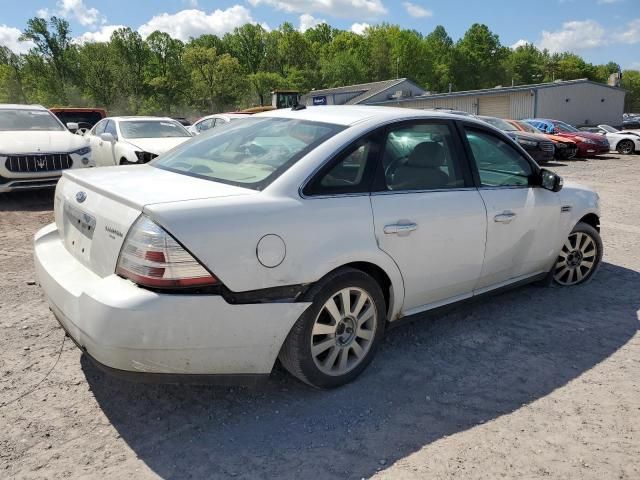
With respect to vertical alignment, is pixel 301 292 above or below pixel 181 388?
above

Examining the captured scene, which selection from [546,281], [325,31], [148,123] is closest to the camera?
[546,281]

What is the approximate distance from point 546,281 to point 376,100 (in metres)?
51.2

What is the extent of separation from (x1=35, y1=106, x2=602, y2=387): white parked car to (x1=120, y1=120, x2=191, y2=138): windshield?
6.89 metres

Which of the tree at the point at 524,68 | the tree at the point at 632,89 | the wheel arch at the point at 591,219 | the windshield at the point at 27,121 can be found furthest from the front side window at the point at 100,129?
the tree at the point at 632,89

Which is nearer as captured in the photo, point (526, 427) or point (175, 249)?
point (175, 249)

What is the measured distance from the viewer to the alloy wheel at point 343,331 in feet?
9.77

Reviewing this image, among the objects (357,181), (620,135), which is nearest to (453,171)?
(357,181)

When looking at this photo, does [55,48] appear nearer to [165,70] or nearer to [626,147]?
[165,70]

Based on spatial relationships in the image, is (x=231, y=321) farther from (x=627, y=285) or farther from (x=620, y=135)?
(x=620, y=135)

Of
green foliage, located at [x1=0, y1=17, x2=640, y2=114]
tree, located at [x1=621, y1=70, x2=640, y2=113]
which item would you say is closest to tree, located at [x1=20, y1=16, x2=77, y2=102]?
green foliage, located at [x1=0, y1=17, x2=640, y2=114]

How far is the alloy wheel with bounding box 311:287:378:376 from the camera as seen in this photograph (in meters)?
2.98

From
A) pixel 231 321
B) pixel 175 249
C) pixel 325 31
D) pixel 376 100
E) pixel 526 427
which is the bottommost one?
pixel 526 427

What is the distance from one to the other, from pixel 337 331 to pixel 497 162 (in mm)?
1948

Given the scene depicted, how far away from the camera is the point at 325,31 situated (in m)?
109
